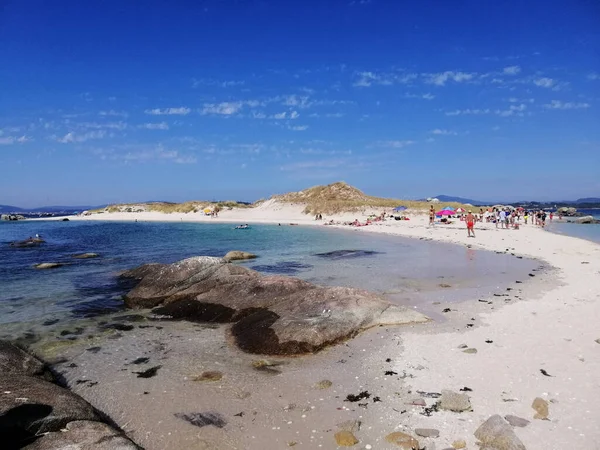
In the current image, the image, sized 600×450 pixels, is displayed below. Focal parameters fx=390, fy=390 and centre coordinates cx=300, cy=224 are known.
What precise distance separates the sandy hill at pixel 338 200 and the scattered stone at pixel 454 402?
7117 centimetres

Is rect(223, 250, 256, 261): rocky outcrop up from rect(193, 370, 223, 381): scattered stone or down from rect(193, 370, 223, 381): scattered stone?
up

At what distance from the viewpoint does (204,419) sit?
6.20 metres

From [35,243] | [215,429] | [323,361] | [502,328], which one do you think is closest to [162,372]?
[215,429]

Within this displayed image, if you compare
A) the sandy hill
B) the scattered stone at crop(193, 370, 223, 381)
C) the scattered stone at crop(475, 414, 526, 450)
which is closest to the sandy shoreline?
the scattered stone at crop(475, 414, 526, 450)

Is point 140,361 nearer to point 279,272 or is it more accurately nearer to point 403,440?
point 403,440

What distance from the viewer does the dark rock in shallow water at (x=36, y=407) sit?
16.1ft

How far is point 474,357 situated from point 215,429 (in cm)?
540

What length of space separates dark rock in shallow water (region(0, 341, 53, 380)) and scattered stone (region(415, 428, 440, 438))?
6824 millimetres

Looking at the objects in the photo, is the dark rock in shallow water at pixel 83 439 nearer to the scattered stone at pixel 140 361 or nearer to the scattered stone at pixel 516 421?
the scattered stone at pixel 140 361

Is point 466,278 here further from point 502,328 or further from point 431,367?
point 431,367

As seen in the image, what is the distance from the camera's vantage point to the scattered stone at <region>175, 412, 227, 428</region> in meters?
6.07

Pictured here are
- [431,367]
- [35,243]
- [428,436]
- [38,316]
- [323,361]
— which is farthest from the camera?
[35,243]

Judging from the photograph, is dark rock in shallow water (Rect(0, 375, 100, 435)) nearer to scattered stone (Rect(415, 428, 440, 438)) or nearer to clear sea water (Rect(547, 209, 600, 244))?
scattered stone (Rect(415, 428, 440, 438))

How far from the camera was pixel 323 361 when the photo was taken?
8.34 meters
